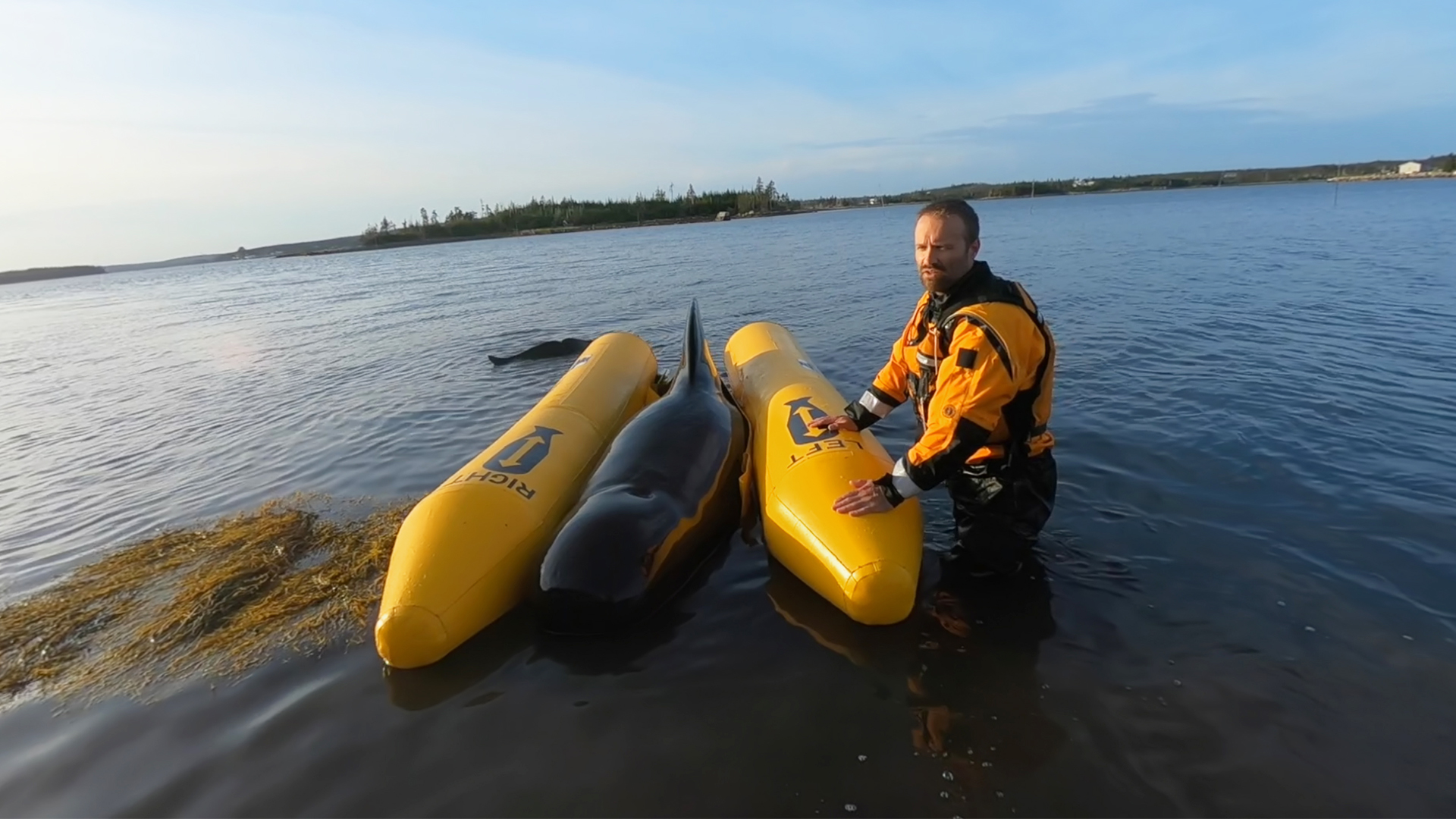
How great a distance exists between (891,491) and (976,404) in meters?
0.76

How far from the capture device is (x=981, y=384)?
4.05m

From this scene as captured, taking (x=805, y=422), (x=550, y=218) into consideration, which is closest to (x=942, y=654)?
(x=805, y=422)

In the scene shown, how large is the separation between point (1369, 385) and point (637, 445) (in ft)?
29.1

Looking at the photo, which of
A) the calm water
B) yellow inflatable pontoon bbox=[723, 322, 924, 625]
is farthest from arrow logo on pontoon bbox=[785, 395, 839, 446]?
the calm water

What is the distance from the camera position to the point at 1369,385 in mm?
8297

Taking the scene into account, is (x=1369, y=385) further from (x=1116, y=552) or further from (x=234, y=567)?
(x=234, y=567)

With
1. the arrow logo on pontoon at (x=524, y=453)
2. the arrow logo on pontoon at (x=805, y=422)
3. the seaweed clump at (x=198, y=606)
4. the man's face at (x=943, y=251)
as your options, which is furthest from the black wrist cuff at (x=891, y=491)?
the seaweed clump at (x=198, y=606)

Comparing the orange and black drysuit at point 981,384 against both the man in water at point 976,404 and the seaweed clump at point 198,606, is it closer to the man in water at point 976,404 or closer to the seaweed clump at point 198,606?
the man in water at point 976,404

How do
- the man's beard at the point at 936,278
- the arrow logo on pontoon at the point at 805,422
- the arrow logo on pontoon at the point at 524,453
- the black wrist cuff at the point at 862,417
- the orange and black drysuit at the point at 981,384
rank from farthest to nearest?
the black wrist cuff at the point at 862,417 < the arrow logo on pontoon at the point at 805,422 < the arrow logo on pontoon at the point at 524,453 < the man's beard at the point at 936,278 < the orange and black drysuit at the point at 981,384

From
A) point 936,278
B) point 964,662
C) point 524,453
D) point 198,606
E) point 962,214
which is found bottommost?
point 964,662

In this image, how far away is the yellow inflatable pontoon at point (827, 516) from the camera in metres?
4.12

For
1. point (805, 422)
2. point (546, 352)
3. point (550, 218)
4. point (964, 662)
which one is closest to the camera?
point (964, 662)

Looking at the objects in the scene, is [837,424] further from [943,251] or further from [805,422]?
[943,251]

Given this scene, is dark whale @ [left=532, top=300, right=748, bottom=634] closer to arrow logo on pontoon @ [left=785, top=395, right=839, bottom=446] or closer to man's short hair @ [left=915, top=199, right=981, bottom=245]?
arrow logo on pontoon @ [left=785, top=395, right=839, bottom=446]
